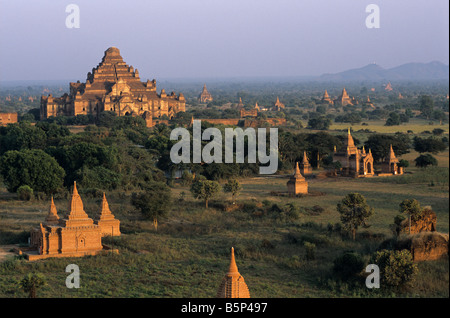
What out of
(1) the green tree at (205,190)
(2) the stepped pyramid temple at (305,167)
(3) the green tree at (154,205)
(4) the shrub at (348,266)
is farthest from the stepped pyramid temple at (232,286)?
(2) the stepped pyramid temple at (305,167)

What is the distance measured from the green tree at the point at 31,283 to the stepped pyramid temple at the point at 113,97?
190ft

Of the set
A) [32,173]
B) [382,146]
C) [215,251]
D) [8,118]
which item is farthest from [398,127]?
[215,251]

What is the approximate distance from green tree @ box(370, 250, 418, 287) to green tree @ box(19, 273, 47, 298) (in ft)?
31.7

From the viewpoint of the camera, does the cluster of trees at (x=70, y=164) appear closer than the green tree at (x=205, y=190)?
No

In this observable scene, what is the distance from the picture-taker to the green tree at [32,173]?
130ft

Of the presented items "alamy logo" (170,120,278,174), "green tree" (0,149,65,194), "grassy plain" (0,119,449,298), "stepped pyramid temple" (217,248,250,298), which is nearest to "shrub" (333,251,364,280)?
"grassy plain" (0,119,449,298)

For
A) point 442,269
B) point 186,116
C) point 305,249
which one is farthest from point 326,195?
point 186,116

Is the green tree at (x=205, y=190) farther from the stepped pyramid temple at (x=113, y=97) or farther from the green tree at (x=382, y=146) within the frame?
the stepped pyramid temple at (x=113, y=97)

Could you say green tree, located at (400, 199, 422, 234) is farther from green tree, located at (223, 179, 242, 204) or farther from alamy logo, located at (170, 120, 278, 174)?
alamy logo, located at (170, 120, 278, 174)

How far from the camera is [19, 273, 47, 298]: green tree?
20836 mm

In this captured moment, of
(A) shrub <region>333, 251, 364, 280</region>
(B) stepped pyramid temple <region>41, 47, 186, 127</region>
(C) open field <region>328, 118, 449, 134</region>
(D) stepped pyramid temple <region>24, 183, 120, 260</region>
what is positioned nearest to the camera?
(A) shrub <region>333, 251, 364, 280</region>

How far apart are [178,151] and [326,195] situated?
46.6ft

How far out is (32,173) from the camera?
131 ft
